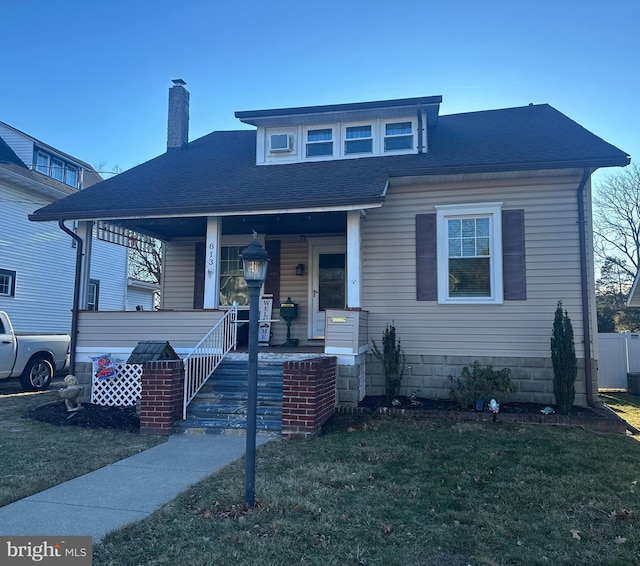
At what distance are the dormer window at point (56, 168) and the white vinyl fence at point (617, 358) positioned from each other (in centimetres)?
1887

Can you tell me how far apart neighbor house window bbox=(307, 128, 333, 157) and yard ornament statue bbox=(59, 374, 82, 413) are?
646cm

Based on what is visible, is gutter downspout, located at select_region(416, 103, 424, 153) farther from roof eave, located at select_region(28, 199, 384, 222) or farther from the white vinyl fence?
the white vinyl fence

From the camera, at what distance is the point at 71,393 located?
7.87 metres

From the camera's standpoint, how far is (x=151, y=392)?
6801 mm

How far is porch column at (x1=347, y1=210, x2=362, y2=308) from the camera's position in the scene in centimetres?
813

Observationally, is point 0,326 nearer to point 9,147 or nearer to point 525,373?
point 9,147

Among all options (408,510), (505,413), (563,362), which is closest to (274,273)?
(505,413)

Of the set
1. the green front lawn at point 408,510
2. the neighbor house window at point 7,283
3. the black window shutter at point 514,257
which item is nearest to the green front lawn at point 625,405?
the black window shutter at point 514,257

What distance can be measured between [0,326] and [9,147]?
928 centimetres

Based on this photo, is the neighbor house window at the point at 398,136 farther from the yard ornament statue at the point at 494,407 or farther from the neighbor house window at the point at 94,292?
the neighbor house window at the point at 94,292

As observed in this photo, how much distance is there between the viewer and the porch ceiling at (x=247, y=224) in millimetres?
9484

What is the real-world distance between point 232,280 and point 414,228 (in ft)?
14.7

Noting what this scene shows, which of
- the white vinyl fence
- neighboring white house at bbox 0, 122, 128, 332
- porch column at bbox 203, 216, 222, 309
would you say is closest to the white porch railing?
porch column at bbox 203, 216, 222, 309

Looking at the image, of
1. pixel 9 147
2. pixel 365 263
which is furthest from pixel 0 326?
pixel 9 147
